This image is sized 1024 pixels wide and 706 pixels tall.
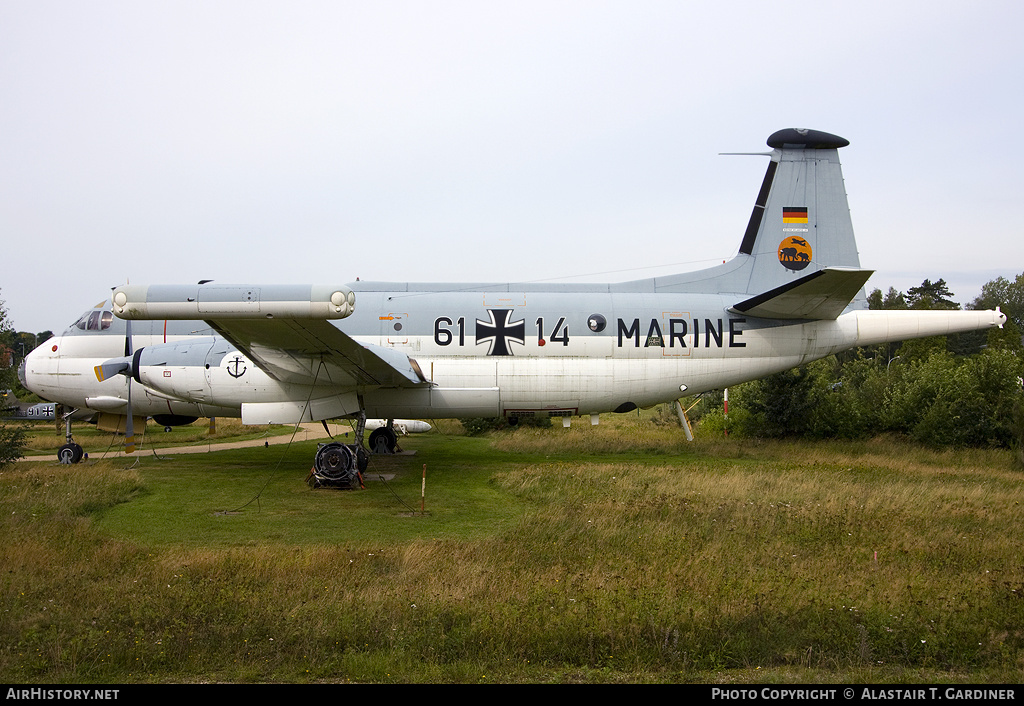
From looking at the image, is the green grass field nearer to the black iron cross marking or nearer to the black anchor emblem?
the black anchor emblem

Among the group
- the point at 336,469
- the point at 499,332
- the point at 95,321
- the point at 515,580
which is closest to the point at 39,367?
the point at 95,321

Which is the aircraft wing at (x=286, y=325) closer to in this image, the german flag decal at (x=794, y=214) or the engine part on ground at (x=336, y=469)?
the engine part on ground at (x=336, y=469)

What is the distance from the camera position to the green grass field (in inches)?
248

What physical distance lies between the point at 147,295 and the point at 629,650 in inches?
324

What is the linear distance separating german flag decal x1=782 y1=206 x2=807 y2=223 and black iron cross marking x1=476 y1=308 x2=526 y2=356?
772 cm

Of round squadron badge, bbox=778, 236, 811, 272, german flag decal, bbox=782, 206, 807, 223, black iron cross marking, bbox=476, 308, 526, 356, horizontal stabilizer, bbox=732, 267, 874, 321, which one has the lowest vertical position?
black iron cross marking, bbox=476, 308, 526, 356

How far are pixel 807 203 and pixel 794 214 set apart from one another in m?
0.43

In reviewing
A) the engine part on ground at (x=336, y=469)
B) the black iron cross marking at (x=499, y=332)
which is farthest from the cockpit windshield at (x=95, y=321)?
the black iron cross marking at (x=499, y=332)

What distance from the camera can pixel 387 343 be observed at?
17406 millimetres

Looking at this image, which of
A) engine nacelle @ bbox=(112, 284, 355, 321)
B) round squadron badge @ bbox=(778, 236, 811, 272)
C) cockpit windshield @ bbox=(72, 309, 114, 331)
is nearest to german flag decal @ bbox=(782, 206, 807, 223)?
round squadron badge @ bbox=(778, 236, 811, 272)

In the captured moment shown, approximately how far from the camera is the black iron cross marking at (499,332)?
1734 cm

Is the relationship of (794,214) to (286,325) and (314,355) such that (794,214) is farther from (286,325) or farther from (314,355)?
(286,325)

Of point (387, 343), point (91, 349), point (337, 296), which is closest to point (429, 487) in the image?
point (387, 343)

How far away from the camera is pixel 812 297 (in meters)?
16.6
